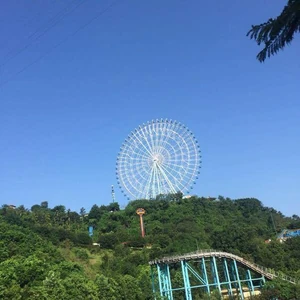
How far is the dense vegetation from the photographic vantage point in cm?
3294

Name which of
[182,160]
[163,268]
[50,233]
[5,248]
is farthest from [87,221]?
[163,268]

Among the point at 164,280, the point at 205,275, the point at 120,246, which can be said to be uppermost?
the point at 120,246

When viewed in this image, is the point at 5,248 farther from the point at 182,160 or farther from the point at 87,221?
the point at 87,221

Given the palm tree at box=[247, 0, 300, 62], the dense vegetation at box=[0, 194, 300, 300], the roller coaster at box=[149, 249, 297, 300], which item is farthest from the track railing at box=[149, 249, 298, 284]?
the palm tree at box=[247, 0, 300, 62]

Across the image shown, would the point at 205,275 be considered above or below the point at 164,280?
A: below

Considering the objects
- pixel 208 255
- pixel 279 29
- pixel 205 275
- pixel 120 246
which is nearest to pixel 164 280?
pixel 205 275

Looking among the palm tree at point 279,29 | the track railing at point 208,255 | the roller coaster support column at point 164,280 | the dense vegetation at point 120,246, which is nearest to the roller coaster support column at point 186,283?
the track railing at point 208,255

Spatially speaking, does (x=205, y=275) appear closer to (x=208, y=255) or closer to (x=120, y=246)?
(x=208, y=255)

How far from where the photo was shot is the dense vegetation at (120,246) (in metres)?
32.9

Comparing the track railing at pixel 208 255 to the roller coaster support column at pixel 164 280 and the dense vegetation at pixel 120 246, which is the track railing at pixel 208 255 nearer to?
the roller coaster support column at pixel 164 280

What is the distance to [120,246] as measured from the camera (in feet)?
236

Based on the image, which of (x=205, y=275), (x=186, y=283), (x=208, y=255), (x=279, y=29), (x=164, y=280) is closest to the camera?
(x=279, y=29)

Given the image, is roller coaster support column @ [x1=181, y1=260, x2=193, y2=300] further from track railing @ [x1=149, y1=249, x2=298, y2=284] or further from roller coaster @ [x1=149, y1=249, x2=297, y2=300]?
track railing @ [x1=149, y1=249, x2=298, y2=284]

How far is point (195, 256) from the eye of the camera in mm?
40469
